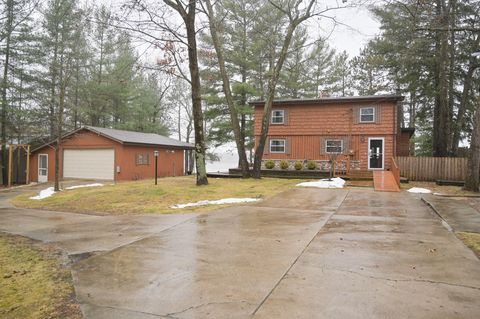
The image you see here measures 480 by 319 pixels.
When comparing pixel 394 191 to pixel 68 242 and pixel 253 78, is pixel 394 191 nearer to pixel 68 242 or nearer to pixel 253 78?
pixel 68 242

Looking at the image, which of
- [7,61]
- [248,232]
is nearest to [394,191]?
[248,232]

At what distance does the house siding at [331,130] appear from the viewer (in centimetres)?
2050

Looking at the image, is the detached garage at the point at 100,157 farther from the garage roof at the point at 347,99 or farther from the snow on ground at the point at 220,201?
the snow on ground at the point at 220,201

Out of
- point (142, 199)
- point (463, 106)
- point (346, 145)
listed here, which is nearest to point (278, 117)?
point (346, 145)

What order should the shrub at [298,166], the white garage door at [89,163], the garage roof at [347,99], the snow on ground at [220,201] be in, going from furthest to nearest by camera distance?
the white garage door at [89,163], the shrub at [298,166], the garage roof at [347,99], the snow on ground at [220,201]

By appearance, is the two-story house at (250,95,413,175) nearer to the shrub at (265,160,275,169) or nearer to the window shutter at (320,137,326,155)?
the window shutter at (320,137,326,155)

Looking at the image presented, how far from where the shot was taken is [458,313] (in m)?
3.24

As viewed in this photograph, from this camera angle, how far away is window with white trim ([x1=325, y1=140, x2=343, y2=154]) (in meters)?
21.4

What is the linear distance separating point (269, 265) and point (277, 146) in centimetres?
1852

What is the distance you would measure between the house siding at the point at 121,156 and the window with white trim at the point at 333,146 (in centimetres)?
1203

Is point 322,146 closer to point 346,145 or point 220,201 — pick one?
point 346,145

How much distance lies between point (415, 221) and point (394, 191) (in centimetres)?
647

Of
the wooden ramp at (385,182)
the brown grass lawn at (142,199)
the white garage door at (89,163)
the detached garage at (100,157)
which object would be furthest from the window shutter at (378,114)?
the white garage door at (89,163)

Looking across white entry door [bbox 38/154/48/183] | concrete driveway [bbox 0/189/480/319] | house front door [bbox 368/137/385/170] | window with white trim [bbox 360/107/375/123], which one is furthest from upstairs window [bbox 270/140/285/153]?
white entry door [bbox 38/154/48/183]
